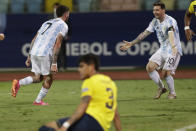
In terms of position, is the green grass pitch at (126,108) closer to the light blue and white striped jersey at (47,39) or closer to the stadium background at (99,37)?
the light blue and white striped jersey at (47,39)

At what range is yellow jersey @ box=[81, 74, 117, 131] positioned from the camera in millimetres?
6289

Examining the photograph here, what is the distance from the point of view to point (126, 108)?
10.8m

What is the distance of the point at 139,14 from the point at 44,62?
9969mm

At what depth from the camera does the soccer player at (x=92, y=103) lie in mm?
6262

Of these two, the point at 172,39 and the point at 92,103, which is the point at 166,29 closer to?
the point at 172,39

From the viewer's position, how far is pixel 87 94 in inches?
247

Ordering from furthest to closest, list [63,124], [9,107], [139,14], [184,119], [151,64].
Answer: [139,14] < [151,64] < [9,107] < [184,119] < [63,124]

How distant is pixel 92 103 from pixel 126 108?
177 inches

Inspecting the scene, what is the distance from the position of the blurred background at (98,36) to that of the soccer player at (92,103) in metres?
14.2

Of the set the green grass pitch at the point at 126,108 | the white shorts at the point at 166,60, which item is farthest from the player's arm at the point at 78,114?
the white shorts at the point at 166,60

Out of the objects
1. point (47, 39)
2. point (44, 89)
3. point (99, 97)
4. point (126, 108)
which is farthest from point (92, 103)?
point (47, 39)

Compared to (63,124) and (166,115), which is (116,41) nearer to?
(166,115)

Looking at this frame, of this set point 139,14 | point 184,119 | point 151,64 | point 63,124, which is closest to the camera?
point 63,124

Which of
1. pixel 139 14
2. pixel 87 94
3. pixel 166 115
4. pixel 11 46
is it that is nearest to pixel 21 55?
pixel 11 46
